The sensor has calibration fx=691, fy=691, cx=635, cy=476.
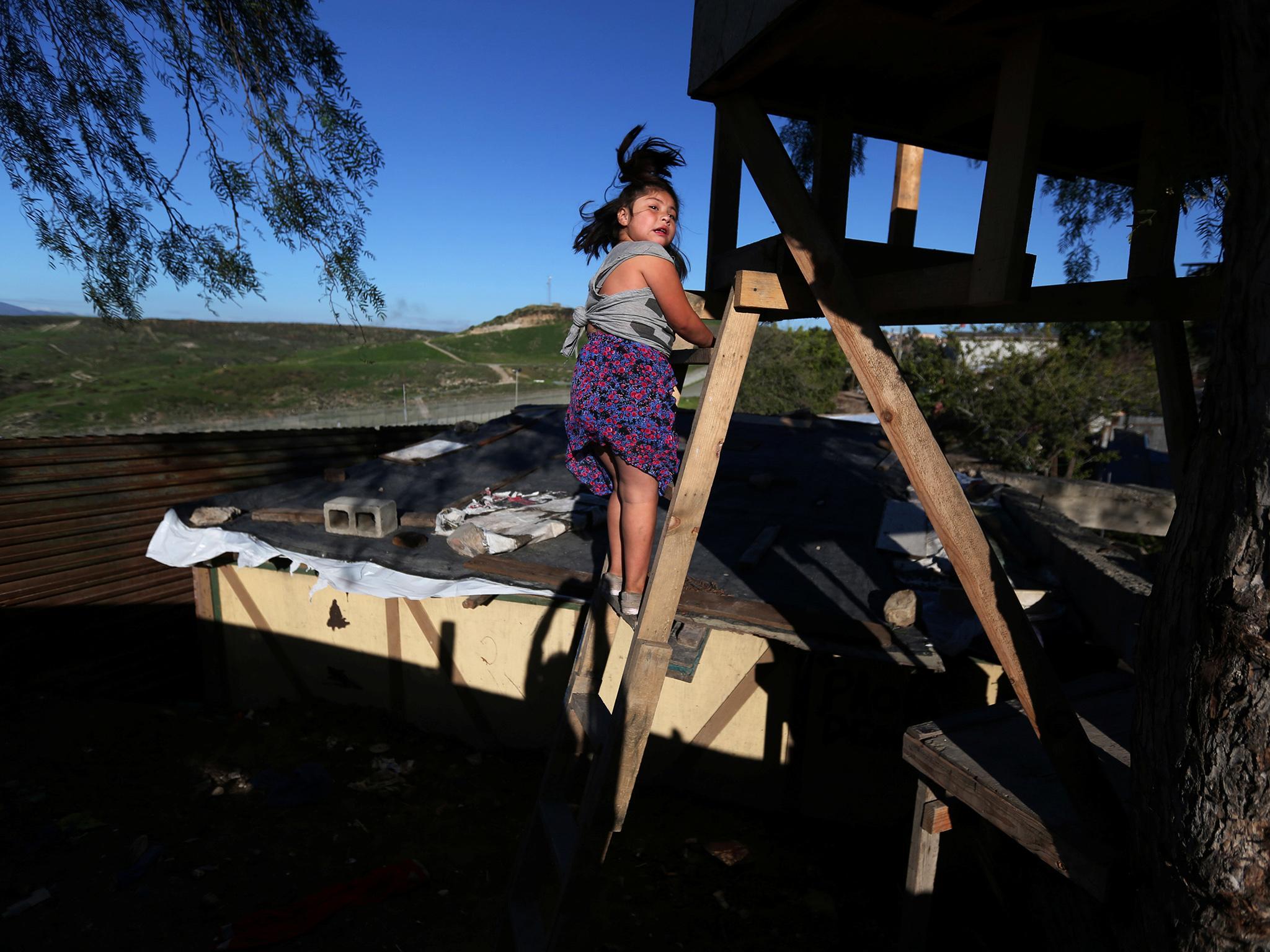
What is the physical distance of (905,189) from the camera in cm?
239

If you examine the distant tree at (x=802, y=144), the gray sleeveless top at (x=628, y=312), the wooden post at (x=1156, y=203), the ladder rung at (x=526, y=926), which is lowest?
the ladder rung at (x=526, y=926)

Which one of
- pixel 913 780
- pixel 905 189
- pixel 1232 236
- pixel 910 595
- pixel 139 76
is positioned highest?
pixel 139 76

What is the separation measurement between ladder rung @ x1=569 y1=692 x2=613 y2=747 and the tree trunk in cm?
147

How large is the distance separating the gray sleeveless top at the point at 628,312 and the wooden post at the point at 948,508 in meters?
0.67

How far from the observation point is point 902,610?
3807 millimetres

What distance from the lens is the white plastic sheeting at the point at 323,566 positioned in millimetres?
4660

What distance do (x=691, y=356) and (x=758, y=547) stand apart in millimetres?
2515

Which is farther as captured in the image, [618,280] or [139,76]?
[139,76]

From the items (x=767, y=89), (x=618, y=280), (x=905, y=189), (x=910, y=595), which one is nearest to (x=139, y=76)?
(x=618, y=280)

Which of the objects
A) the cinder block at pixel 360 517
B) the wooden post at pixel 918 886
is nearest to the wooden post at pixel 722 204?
the wooden post at pixel 918 886

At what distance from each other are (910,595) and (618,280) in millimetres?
2484

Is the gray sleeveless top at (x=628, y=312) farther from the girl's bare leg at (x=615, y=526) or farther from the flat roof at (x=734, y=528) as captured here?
the flat roof at (x=734, y=528)

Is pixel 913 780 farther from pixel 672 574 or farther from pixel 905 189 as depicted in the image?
pixel 905 189

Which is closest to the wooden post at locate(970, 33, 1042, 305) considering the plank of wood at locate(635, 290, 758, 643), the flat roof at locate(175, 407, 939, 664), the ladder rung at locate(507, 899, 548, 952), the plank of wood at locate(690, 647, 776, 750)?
the plank of wood at locate(635, 290, 758, 643)
